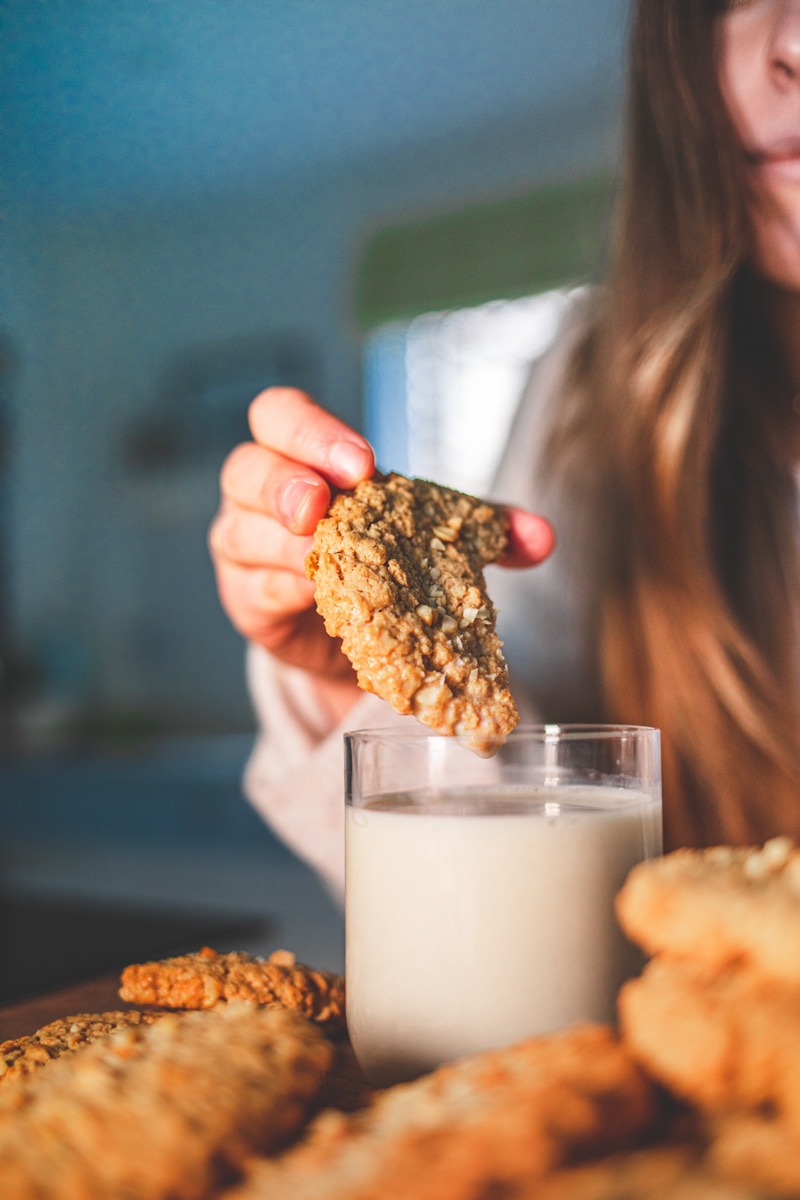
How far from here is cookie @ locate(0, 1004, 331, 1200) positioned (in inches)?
15.5

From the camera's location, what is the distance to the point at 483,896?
0.60m

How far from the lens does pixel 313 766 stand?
3.87 feet

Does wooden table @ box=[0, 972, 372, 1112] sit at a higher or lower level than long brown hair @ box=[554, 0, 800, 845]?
lower

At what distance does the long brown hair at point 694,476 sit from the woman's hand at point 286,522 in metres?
0.43

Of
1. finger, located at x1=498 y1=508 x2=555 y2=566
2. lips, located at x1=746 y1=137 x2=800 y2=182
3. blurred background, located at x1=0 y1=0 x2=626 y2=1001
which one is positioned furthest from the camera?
blurred background, located at x1=0 y1=0 x2=626 y2=1001

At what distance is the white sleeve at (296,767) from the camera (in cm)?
120

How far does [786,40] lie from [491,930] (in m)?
0.96

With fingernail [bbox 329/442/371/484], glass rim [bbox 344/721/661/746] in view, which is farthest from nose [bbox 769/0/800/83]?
glass rim [bbox 344/721/661/746]

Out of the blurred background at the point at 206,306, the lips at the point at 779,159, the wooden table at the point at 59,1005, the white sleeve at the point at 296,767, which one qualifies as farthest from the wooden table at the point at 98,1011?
the blurred background at the point at 206,306

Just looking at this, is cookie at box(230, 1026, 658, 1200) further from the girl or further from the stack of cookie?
the girl

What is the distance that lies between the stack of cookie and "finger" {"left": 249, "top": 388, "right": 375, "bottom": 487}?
377 mm

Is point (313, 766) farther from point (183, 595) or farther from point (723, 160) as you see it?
point (183, 595)

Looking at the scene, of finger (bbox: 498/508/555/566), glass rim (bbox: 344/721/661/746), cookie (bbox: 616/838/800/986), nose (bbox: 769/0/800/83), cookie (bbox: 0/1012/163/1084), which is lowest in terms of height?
cookie (bbox: 0/1012/163/1084)

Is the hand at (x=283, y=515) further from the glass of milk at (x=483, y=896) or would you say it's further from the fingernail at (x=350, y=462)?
the glass of milk at (x=483, y=896)
